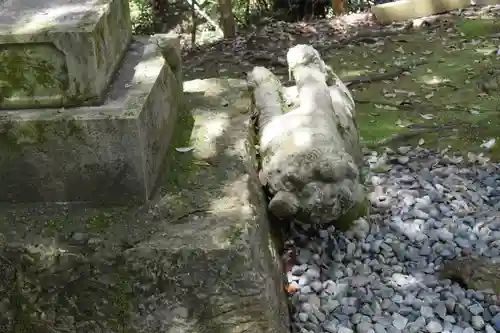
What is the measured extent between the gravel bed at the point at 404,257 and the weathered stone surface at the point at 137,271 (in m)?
0.54

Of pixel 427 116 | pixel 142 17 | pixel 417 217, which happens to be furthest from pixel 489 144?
pixel 142 17

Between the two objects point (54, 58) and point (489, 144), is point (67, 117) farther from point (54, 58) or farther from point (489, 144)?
point (489, 144)

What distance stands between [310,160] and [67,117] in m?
1.19

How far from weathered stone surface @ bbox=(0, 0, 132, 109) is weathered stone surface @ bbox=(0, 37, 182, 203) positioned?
0.06 m

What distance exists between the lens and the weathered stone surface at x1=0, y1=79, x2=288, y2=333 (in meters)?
2.50

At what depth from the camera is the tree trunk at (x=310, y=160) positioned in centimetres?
317

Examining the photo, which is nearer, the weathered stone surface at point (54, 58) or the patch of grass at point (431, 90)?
the weathered stone surface at point (54, 58)

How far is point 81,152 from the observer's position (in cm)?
266

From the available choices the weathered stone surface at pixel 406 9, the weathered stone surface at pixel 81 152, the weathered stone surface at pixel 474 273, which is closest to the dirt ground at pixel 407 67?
the weathered stone surface at pixel 406 9

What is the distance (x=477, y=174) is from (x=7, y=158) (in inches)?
118

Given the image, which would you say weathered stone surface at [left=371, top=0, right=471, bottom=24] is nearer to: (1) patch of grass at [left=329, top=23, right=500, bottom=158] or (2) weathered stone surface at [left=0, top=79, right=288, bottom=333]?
(1) patch of grass at [left=329, top=23, right=500, bottom=158]

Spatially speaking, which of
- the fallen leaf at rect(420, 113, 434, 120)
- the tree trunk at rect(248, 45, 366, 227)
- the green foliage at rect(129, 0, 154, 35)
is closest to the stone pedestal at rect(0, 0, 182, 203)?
the tree trunk at rect(248, 45, 366, 227)

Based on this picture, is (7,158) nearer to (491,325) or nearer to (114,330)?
(114,330)

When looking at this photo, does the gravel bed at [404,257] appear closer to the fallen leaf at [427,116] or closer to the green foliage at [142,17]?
the fallen leaf at [427,116]
